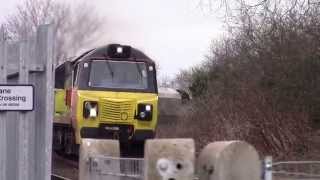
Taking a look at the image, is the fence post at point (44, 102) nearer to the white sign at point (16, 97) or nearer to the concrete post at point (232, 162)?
the white sign at point (16, 97)

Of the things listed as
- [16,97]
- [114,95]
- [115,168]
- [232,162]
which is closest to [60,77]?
[114,95]

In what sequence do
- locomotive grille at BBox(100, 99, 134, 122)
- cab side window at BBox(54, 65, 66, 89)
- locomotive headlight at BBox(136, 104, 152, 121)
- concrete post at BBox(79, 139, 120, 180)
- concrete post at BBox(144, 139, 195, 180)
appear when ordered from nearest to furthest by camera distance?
concrete post at BBox(144, 139, 195, 180), concrete post at BBox(79, 139, 120, 180), locomotive grille at BBox(100, 99, 134, 122), locomotive headlight at BBox(136, 104, 152, 121), cab side window at BBox(54, 65, 66, 89)

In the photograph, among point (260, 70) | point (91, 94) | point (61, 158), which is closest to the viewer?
point (91, 94)

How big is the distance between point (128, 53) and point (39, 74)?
1022 cm

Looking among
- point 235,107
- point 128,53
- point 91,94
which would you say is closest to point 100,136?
point 91,94

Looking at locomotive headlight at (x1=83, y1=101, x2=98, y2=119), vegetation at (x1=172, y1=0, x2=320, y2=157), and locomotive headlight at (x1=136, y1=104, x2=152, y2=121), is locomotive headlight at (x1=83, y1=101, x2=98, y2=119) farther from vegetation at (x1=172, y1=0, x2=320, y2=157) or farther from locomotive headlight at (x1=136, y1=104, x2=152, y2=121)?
vegetation at (x1=172, y1=0, x2=320, y2=157)

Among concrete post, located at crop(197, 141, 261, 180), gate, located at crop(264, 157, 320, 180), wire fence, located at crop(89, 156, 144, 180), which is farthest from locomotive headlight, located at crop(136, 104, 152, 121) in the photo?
concrete post, located at crop(197, 141, 261, 180)

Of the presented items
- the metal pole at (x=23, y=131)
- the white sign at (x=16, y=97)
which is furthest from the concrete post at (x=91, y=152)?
the white sign at (x=16, y=97)

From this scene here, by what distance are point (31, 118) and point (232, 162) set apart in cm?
205

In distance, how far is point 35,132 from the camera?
699 centimetres

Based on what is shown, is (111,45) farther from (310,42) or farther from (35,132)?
(35,132)

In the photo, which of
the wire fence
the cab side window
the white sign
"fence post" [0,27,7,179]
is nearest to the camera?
the white sign

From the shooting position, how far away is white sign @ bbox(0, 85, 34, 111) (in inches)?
→ 264

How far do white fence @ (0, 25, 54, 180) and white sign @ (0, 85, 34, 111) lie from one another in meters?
0.08
